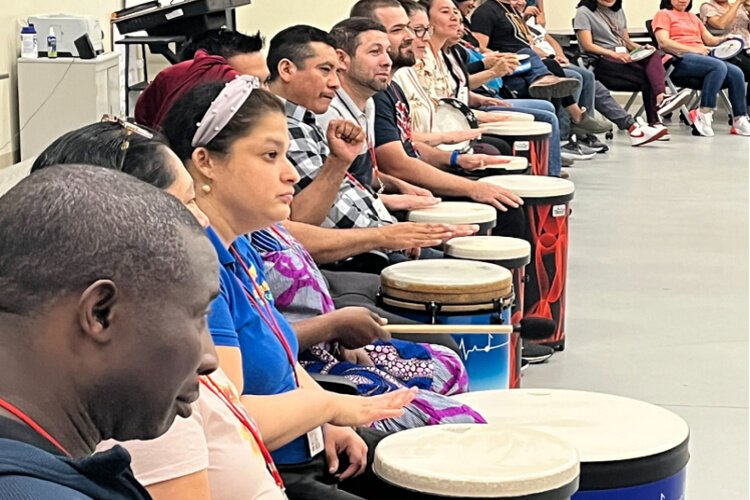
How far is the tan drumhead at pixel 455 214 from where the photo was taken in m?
3.74

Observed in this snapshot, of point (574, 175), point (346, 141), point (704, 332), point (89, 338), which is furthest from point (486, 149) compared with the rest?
point (89, 338)

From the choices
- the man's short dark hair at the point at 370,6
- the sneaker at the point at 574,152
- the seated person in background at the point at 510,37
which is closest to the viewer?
the man's short dark hair at the point at 370,6

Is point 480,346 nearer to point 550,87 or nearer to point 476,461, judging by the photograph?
point 476,461

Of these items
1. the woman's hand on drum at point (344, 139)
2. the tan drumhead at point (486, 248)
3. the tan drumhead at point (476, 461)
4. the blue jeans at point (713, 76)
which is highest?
the woman's hand on drum at point (344, 139)

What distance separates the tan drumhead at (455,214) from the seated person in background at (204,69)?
654mm

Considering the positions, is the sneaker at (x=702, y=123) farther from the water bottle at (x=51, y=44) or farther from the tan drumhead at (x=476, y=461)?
the tan drumhead at (x=476, y=461)

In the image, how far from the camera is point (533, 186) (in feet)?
13.7

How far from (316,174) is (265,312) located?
121cm

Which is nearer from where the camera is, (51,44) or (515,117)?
(51,44)

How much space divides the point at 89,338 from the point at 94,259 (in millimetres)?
55

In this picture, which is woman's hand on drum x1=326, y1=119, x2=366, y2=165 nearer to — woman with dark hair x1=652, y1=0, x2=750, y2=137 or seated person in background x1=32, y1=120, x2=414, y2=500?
seated person in background x1=32, y1=120, x2=414, y2=500

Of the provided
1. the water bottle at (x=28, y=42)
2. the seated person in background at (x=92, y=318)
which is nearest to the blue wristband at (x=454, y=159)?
the water bottle at (x=28, y=42)

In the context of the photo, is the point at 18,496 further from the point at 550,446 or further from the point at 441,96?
the point at 441,96

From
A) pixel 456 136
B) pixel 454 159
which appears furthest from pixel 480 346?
pixel 456 136
